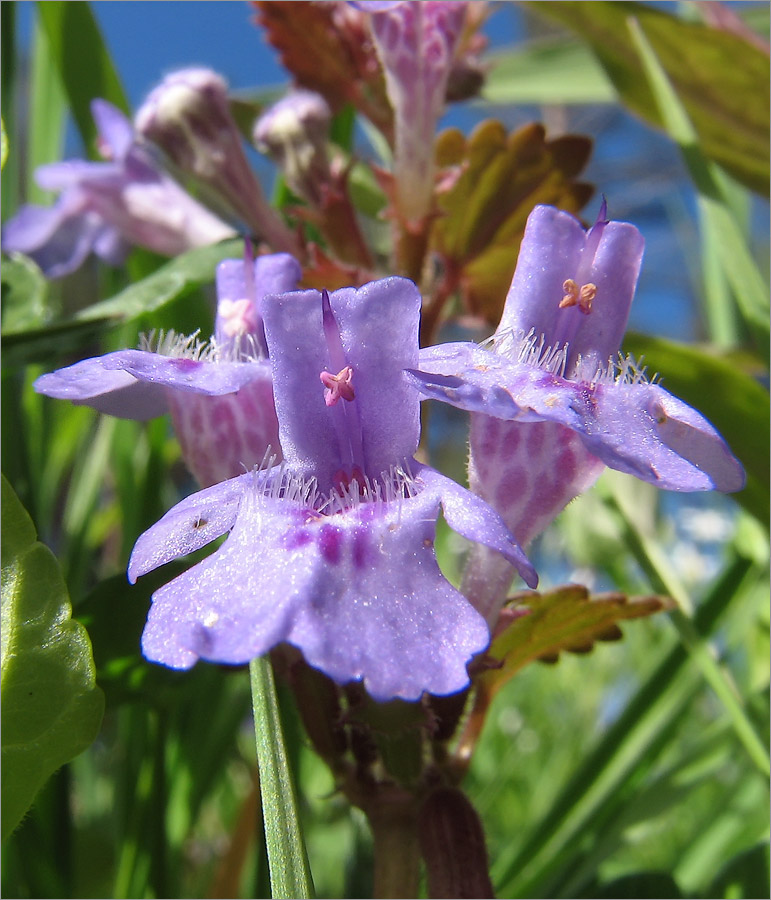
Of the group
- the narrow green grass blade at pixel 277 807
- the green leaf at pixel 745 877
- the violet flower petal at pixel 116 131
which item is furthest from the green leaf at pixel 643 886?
the violet flower petal at pixel 116 131

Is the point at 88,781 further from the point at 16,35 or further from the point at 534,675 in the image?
the point at 534,675

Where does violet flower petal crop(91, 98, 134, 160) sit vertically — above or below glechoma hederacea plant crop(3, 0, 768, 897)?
above

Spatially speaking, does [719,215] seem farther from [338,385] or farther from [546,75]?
[546,75]

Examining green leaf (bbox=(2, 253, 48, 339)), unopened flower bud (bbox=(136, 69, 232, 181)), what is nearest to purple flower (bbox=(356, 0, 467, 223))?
unopened flower bud (bbox=(136, 69, 232, 181))

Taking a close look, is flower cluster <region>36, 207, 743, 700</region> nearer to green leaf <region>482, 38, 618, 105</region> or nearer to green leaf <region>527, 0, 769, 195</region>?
green leaf <region>527, 0, 769, 195</region>

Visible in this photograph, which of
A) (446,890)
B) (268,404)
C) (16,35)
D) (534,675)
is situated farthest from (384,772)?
(534,675)

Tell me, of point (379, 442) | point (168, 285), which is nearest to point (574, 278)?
point (379, 442)

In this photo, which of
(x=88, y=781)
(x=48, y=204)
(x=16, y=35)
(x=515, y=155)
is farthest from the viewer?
(x=88, y=781)
